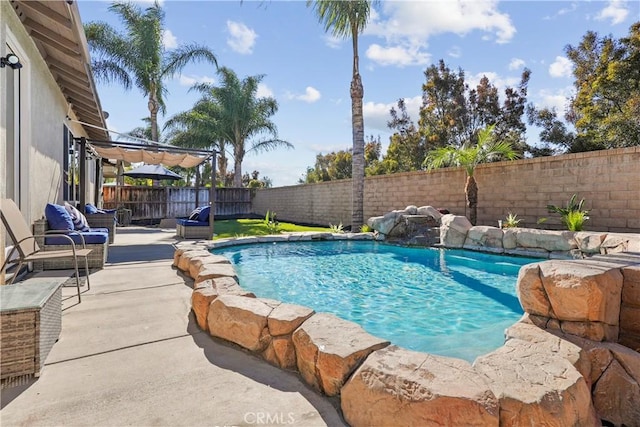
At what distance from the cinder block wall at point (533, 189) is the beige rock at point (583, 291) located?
6.14 meters

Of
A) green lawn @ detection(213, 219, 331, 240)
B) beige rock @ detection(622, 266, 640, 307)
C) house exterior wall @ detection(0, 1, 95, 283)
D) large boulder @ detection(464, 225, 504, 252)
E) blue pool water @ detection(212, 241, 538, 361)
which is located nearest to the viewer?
beige rock @ detection(622, 266, 640, 307)

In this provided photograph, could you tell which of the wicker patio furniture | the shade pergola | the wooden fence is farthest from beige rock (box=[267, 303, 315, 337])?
the wooden fence

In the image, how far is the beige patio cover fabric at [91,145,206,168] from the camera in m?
9.79

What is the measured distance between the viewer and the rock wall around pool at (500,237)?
6.00 meters

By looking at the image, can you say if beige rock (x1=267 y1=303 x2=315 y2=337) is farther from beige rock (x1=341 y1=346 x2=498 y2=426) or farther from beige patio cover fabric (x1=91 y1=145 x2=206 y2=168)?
beige patio cover fabric (x1=91 y1=145 x2=206 y2=168)

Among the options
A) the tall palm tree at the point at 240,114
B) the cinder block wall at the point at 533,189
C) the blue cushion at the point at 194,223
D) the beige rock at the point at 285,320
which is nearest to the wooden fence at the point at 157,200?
the tall palm tree at the point at 240,114

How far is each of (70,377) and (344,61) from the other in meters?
12.6

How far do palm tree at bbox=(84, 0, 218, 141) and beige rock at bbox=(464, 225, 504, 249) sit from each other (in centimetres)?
1584

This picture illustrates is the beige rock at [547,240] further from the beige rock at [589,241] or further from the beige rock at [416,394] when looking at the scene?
the beige rock at [416,394]

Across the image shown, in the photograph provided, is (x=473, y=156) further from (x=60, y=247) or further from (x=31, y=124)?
(x=31, y=124)

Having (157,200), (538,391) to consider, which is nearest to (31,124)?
(538,391)

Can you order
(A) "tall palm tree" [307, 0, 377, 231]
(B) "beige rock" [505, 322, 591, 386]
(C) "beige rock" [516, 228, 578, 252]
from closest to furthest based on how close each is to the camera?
(B) "beige rock" [505, 322, 591, 386] → (C) "beige rock" [516, 228, 578, 252] → (A) "tall palm tree" [307, 0, 377, 231]

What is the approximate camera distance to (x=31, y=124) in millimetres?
4621

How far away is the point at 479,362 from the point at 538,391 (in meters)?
0.33
